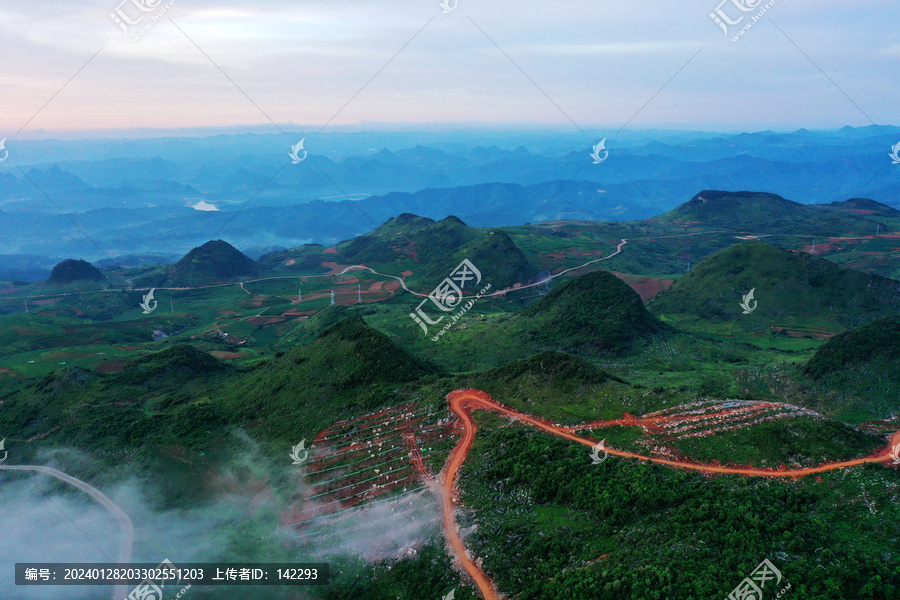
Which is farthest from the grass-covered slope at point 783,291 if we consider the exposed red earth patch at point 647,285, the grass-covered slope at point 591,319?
the grass-covered slope at point 591,319

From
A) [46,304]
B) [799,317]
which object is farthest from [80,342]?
[799,317]
